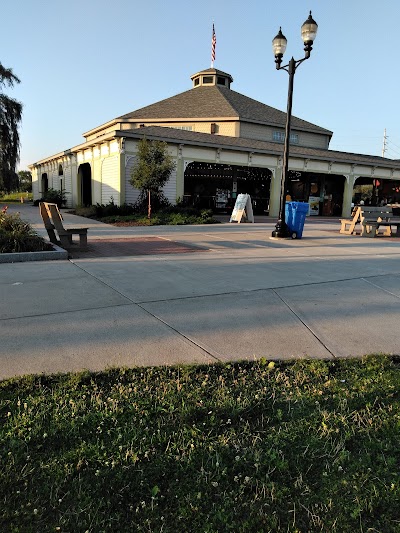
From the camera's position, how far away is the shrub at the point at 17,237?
809 cm

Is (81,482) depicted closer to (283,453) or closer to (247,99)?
(283,453)

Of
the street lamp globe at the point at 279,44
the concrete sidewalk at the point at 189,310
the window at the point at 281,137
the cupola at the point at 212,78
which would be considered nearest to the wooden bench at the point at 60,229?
the concrete sidewalk at the point at 189,310

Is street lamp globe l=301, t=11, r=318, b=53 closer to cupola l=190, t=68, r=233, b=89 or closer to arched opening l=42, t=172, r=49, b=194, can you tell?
cupola l=190, t=68, r=233, b=89

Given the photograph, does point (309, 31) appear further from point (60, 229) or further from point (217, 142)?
point (217, 142)

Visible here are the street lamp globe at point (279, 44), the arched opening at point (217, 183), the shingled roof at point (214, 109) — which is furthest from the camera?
the shingled roof at point (214, 109)

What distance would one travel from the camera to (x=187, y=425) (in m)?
2.50

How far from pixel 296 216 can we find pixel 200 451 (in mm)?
11506

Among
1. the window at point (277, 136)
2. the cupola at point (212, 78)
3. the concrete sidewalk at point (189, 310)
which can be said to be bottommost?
Answer: the concrete sidewalk at point (189, 310)

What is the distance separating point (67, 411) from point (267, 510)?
1414 millimetres

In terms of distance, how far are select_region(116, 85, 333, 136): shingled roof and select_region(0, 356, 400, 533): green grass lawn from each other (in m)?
29.8

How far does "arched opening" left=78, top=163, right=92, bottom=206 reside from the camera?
29.8 metres

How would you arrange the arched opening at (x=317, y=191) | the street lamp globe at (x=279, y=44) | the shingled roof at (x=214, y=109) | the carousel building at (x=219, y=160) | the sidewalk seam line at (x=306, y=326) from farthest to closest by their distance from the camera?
1. the shingled roof at (x=214, y=109)
2. the arched opening at (x=317, y=191)
3. the carousel building at (x=219, y=160)
4. the street lamp globe at (x=279, y=44)
5. the sidewalk seam line at (x=306, y=326)

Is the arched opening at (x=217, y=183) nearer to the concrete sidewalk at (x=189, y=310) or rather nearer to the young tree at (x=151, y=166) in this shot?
the young tree at (x=151, y=166)

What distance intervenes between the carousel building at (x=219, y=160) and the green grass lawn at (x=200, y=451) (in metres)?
18.9
